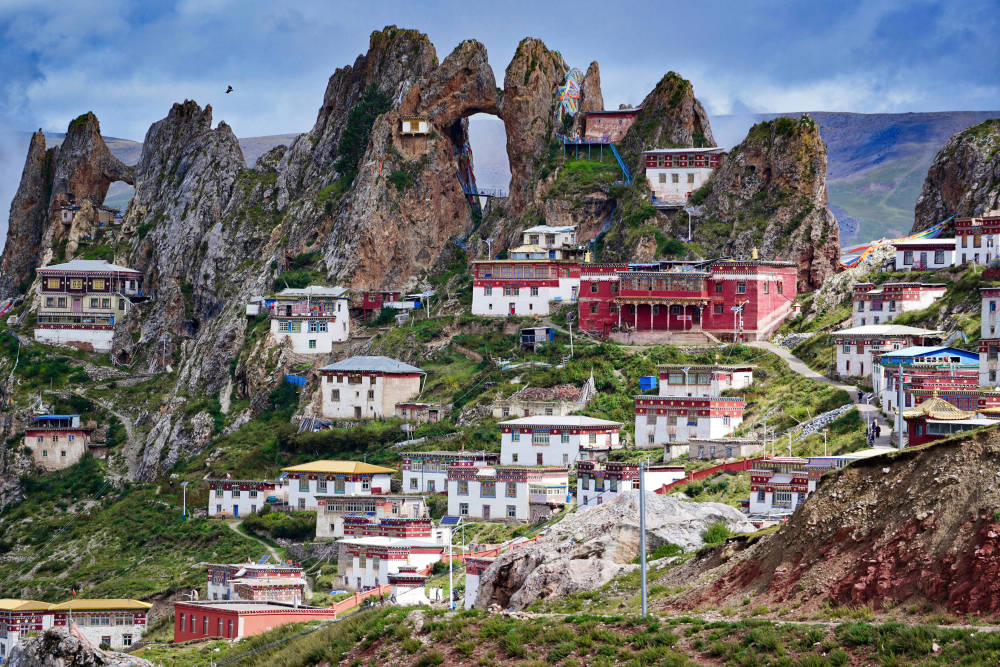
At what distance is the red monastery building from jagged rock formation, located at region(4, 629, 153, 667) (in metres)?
Answer: 86.0

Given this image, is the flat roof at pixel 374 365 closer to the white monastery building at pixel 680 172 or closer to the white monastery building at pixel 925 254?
the white monastery building at pixel 680 172

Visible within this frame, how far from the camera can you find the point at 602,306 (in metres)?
126

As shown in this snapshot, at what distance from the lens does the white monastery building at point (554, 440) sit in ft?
345

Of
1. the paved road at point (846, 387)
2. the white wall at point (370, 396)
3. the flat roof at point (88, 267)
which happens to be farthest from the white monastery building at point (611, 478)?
the flat roof at point (88, 267)

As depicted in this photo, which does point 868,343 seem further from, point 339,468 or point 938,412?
point 339,468

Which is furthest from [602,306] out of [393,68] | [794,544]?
[794,544]

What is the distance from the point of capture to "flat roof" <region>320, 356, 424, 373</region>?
12562 centimetres

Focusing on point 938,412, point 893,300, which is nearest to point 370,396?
point 893,300

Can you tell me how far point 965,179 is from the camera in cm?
12875

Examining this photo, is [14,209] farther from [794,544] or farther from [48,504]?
[794,544]

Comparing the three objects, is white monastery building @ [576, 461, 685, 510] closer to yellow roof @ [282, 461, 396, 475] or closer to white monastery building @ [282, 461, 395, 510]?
white monastery building @ [282, 461, 395, 510]

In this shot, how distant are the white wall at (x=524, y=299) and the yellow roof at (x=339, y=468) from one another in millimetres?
23442

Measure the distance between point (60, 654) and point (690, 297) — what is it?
87186 millimetres

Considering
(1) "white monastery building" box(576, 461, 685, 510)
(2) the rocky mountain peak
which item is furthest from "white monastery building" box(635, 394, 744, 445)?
(2) the rocky mountain peak
